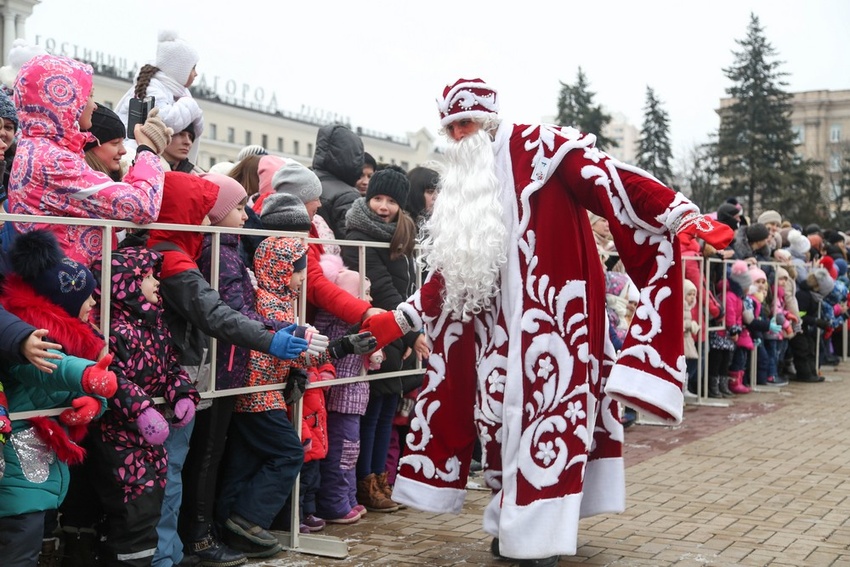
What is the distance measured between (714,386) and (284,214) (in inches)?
305

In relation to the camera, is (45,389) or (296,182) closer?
(45,389)

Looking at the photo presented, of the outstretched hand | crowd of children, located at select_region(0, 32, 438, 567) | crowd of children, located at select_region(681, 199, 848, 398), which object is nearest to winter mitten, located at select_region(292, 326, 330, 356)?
crowd of children, located at select_region(0, 32, 438, 567)

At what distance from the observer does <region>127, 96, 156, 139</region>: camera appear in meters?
5.48

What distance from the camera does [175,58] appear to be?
630 centimetres

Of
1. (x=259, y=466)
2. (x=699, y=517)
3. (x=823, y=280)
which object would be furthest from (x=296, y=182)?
(x=823, y=280)

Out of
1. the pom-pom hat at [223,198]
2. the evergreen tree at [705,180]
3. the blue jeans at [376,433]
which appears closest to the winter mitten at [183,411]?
the pom-pom hat at [223,198]

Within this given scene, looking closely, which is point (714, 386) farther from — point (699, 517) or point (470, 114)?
point (470, 114)

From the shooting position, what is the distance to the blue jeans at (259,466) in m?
5.02

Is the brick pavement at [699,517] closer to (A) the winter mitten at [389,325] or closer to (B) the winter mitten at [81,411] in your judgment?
(A) the winter mitten at [389,325]

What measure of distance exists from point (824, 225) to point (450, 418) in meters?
55.4

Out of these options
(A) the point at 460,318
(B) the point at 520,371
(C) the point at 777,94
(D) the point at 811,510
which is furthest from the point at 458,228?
(C) the point at 777,94

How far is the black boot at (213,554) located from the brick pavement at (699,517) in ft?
0.48

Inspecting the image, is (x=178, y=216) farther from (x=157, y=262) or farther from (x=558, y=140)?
(x=558, y=140)

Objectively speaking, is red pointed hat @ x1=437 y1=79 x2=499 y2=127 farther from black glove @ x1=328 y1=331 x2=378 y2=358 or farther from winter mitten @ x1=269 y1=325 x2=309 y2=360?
winter mitten @ x1=269 y1=325 x2=309 y2=360
